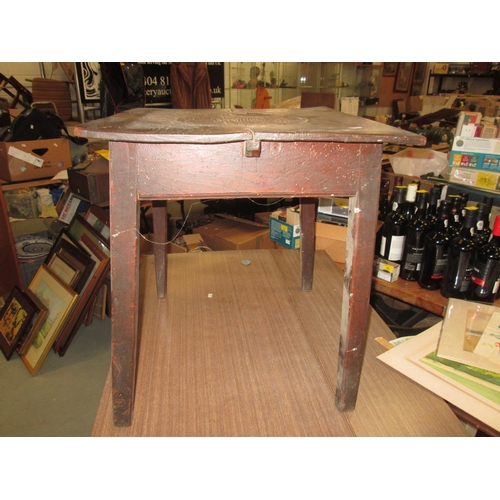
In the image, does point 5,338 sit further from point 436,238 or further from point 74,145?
point 74,145

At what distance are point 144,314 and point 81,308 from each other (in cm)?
81

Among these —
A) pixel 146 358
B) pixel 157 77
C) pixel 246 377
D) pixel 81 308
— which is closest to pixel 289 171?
pixel 246 377

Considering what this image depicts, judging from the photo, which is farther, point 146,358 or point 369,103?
point 369,103

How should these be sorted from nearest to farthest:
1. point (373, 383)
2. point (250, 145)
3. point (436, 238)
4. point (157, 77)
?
point (250, 145), point (373, 383), point (436, 238), point (157, 77)

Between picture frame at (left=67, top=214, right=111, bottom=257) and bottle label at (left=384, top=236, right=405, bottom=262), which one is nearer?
bottle label at (left=384, top=236, right=405, bottom=262)

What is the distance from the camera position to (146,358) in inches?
40.1

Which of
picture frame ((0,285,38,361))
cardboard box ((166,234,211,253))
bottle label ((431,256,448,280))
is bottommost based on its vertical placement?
picture frame ((0,285,38,361))

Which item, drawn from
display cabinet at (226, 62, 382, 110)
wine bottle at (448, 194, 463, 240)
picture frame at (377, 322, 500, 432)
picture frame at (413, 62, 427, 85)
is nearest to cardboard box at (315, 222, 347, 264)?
wine bottle at (448, 194, 463, 240)

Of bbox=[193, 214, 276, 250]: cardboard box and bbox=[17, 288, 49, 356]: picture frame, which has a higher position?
bbox=[193, 214, 276, 250]: cardboard box

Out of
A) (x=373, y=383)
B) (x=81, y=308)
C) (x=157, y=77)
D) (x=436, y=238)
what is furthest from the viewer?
(x=157, y=77)

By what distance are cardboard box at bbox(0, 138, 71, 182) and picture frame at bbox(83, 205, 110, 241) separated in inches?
44.5

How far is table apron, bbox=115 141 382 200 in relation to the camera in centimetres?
67

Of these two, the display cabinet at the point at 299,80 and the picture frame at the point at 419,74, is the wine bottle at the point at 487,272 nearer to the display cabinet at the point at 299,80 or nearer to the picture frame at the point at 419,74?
the display cabinet at the point at 299,80

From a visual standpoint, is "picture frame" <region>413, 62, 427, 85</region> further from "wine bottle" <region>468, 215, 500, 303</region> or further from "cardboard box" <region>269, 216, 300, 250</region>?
"wine bottle" <region>468, 215, 500, 303</region>
